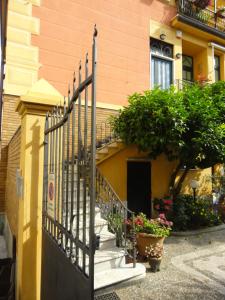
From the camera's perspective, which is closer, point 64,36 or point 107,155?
point 107,155

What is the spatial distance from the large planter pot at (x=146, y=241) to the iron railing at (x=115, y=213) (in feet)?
0.75

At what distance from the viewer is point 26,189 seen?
3477 mm

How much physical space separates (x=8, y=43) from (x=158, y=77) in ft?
21.5

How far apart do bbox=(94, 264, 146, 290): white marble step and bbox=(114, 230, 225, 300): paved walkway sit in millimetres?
155

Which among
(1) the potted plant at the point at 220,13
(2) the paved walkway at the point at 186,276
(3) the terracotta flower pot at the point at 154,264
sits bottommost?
(2) the paved walkway at the point at 186,276

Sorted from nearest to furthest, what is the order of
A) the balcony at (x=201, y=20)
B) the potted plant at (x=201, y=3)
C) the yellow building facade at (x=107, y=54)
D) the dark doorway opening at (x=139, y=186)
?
the yellow building facade at (x=107, y=54) → the dark doorway opening at (x=139, y=186) → the balcony at (x=201, y=20) → the potted plant at (x=201, y=3)

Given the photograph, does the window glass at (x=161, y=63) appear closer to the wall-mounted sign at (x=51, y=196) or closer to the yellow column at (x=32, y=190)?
the yellow column at (x=32, y=190)

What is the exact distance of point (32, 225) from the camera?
3.51 meters

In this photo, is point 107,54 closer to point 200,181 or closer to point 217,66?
Result: point 200,181

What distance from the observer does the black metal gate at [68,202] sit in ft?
6.23

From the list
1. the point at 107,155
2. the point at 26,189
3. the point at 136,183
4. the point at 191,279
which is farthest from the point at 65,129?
the point at 136,183

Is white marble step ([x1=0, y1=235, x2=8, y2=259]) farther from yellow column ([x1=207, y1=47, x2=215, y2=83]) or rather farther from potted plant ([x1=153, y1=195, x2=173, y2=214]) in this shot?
yellow column ([x1=207, y1=47, x2=215, y2=83])

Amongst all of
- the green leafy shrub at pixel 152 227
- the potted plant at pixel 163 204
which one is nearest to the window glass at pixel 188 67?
the potted plant at pixel 163 204

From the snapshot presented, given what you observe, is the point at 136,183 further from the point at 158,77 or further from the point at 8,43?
the point at 8,43
